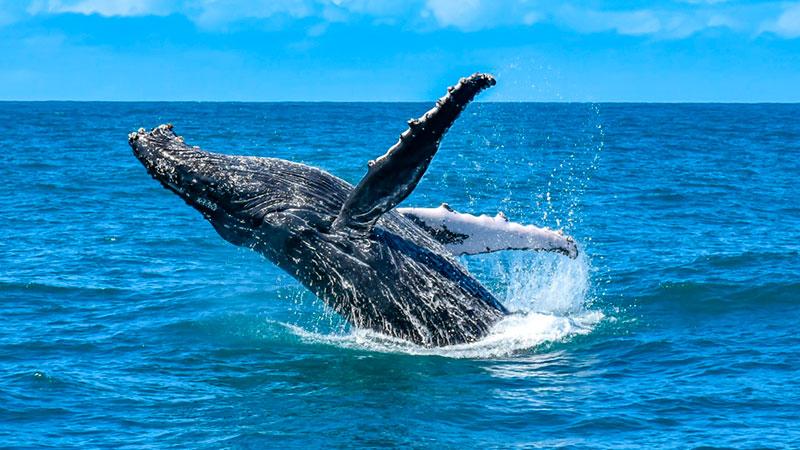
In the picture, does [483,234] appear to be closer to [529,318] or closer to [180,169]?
[529,318]

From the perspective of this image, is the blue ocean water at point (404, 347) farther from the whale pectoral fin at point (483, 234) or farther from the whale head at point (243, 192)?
the whale head at point (243, 192)

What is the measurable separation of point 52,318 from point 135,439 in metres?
5.74

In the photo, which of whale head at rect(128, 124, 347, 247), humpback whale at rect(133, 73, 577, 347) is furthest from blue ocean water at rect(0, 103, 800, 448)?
whale head at rect(128, 124, 347, 247)

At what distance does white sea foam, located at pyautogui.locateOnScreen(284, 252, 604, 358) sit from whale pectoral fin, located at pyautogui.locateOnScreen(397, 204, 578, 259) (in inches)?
35.2

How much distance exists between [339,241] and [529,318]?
9.10 ft

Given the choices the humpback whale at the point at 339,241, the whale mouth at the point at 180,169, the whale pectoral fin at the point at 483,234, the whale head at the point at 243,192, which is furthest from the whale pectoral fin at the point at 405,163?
the whale mouth at the point at 180,169

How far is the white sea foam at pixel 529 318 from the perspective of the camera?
11.7 meters

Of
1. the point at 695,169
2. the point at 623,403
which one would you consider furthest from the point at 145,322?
the point at 695,169

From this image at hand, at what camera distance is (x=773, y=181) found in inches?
1385

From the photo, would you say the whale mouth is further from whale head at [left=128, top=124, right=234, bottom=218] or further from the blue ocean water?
the blue ocean water

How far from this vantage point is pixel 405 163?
400 inches

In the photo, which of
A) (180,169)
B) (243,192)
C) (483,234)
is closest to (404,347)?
(483,234)

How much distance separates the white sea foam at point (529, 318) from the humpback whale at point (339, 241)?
16cm

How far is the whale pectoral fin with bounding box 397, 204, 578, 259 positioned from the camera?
12086 millimetres
